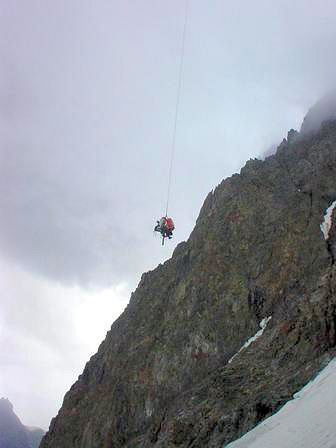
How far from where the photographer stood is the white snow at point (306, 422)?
11695mm

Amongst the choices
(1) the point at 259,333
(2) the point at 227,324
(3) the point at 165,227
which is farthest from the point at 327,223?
(3) the point at 165,227

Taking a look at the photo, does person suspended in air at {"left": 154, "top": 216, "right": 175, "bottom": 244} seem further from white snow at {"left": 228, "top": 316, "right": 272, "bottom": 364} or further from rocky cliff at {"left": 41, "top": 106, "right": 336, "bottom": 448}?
white snow at {"left": 228, "top": 316, "right": 272, "bottom": 364}

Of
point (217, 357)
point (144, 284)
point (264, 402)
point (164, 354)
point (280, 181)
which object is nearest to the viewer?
point (264, 402)

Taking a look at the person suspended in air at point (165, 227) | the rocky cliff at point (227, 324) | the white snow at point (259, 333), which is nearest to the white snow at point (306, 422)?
the rocky cliff at point (227, 324)

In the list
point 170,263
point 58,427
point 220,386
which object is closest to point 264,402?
point 220,386

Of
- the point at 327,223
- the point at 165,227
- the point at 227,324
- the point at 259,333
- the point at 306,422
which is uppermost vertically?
the point at 165,227

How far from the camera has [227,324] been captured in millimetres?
38719

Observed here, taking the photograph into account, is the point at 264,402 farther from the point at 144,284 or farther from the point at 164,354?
the point at 144,284

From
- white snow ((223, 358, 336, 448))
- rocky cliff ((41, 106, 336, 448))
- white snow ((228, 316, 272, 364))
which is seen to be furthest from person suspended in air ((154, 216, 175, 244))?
white snow ((223, 358, 336, 448))

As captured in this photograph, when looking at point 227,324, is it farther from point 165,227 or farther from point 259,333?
point 165,227

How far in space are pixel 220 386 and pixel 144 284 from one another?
27535 millimetres

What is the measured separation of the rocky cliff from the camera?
24.9 meters

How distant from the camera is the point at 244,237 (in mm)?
45125

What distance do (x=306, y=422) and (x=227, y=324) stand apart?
2525cm
